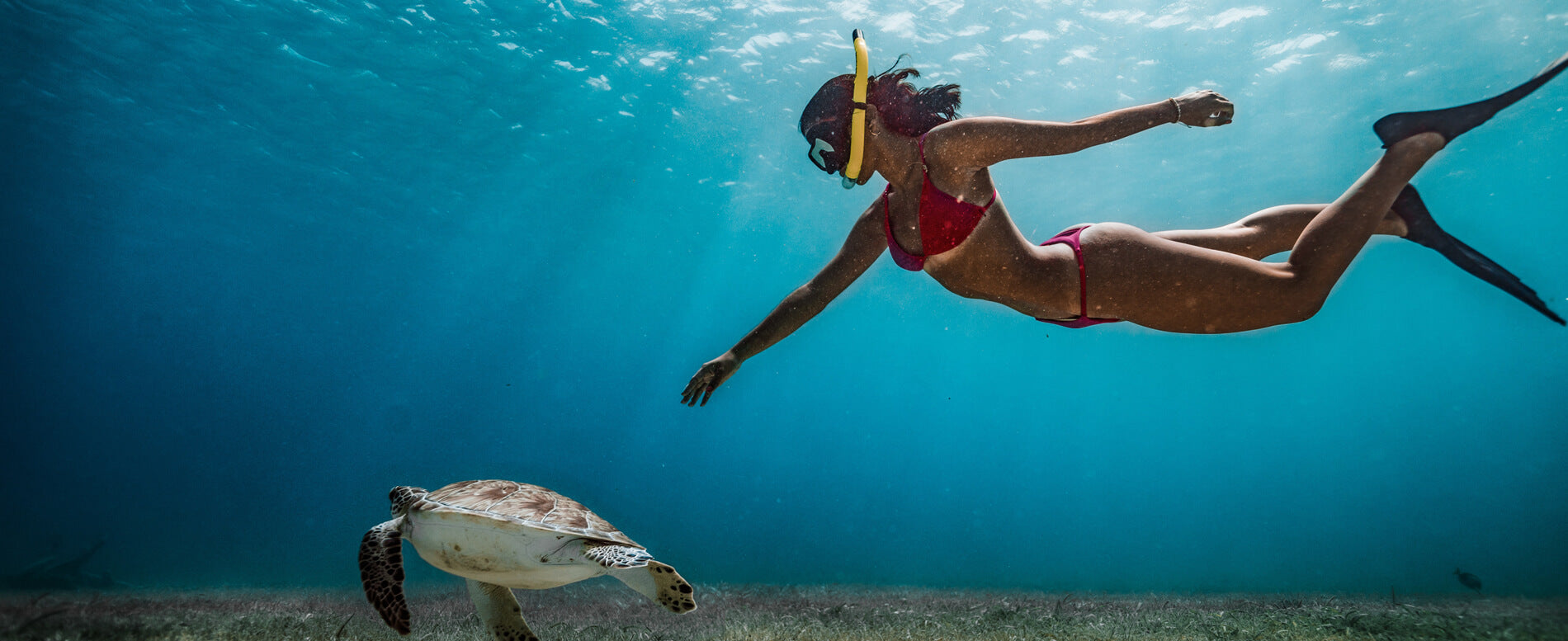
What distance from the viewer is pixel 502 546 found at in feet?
11.7

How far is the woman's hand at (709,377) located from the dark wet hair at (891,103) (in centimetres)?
154

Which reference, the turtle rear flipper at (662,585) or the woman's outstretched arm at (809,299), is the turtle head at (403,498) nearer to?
the turtle rear flipper at (662,585)

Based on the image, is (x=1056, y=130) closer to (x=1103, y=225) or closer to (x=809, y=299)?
(x=1103, y=225)

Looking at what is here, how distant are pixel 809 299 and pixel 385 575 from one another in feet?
9.89

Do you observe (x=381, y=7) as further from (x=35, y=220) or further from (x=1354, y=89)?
(x=35, y=220)

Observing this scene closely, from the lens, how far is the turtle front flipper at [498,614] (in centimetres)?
421

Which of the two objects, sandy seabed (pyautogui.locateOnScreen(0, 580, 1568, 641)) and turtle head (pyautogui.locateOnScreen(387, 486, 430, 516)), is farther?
sandy seabed (pyautogui.locateOnScreen(0, 580, 1568, 641))

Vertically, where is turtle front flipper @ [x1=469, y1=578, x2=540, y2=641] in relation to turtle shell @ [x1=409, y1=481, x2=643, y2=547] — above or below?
below

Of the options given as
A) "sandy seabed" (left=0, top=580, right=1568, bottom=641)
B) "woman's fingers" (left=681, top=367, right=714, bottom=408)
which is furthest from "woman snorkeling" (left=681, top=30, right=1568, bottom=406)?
"sandy seabed" (left=0, top=580, right=1568, bottom=641)

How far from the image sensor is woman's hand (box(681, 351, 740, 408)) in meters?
3.80

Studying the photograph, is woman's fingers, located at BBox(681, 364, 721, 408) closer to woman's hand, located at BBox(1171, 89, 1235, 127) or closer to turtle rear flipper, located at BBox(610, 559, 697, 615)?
turtle rear flipper, located at BBox(610, 559, 697, 615)

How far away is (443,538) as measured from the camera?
145 inches

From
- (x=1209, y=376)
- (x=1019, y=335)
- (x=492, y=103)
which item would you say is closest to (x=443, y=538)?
(x=492, y=103)

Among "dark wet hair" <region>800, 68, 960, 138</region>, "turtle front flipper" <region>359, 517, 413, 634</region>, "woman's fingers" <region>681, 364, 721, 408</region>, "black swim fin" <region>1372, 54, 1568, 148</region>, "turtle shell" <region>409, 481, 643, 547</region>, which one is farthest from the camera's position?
"woman's fingers" <region>681, 364, 721, 408</region>
